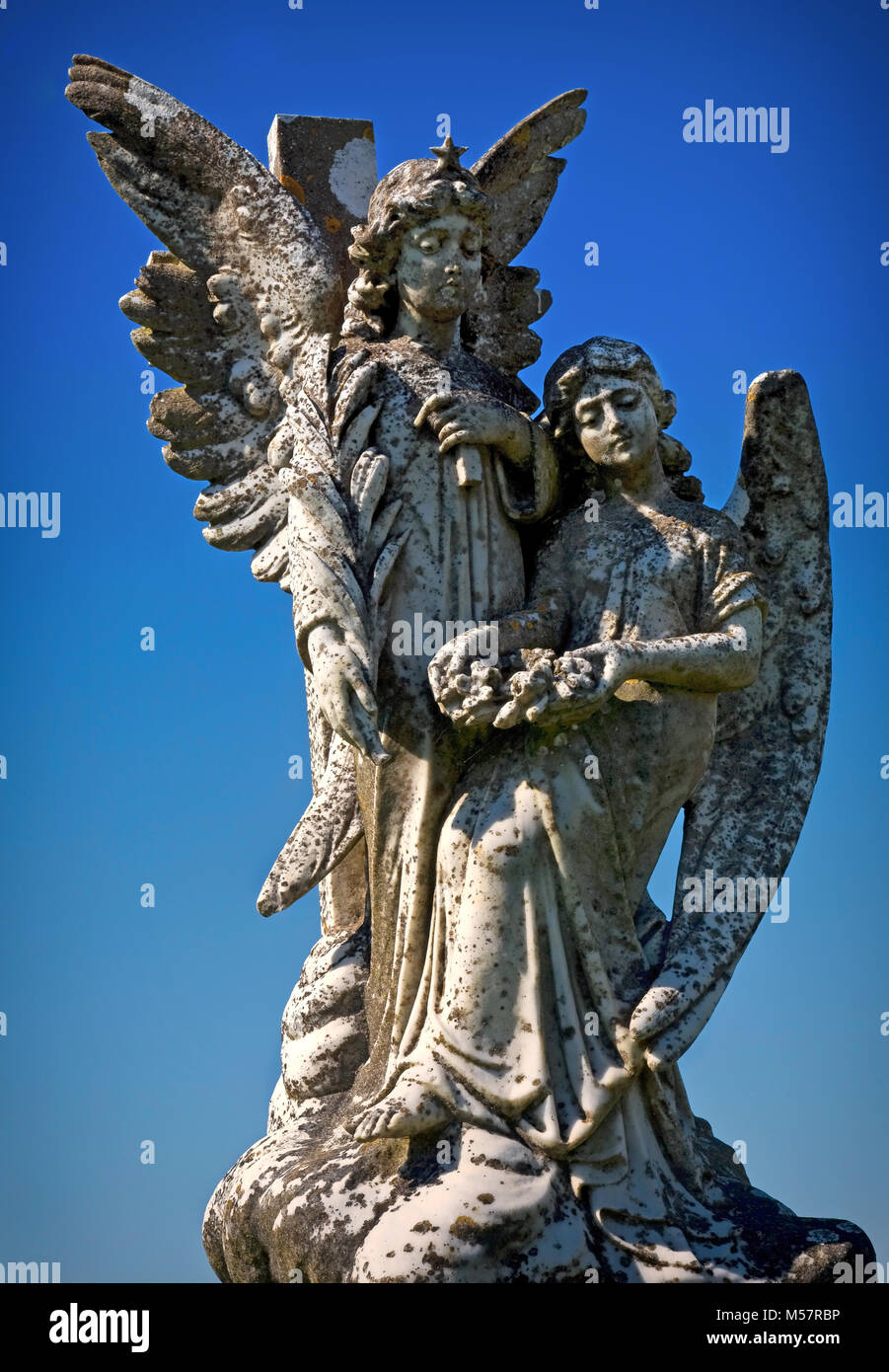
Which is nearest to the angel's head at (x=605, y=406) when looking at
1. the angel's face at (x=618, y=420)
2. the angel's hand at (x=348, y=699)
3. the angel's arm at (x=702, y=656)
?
the angel's face at (x=618, y=420)

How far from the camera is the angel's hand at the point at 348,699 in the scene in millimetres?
6840

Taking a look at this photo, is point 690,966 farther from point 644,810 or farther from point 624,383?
point 624,383

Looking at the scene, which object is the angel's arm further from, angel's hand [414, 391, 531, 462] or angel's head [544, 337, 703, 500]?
angel's hand [414, 391, 531, 462]

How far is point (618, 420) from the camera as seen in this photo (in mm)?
7289

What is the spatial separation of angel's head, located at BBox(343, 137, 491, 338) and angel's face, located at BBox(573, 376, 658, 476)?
564 mm

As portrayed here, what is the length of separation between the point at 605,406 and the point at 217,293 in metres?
1.85

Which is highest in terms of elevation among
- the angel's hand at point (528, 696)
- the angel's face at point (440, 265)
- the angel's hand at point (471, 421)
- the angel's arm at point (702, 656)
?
the angel's face at point (440, 265)

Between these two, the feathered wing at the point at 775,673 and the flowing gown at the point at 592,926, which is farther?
the feathered wing at the point at 775,673

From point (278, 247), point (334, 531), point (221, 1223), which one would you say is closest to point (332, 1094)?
point (221, 1223)

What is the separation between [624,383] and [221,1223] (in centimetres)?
315

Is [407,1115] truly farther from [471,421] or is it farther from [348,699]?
[471,421]

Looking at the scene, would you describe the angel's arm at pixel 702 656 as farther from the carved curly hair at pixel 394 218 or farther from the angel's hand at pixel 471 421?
the carved curly hair at pixel 394 218

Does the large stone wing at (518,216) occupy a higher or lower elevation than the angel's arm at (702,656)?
higher

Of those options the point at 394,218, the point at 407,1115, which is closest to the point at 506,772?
the point at 407,1115
